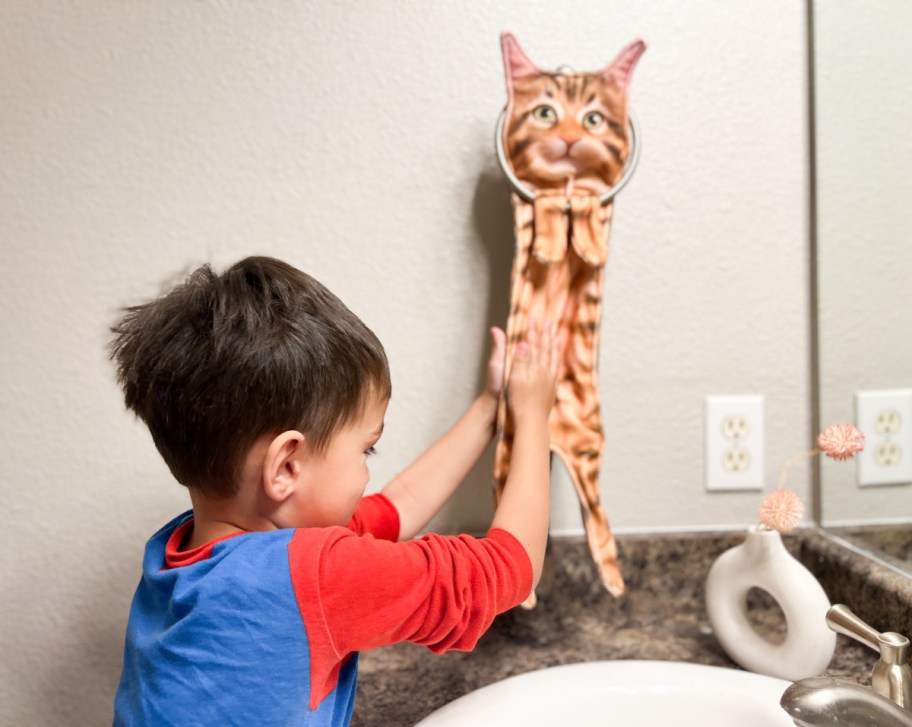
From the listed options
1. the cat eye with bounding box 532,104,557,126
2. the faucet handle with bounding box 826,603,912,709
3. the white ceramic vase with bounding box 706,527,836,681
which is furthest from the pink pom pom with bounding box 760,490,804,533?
the cat eye with bounding box 532,104,557,126

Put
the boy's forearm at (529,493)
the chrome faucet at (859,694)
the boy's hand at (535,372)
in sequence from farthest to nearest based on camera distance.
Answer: the boy's hand at (535,372)
the boy's forearm at (529,493)
the chrome faucet at (859,694)

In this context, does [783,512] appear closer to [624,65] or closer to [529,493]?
[529,493]

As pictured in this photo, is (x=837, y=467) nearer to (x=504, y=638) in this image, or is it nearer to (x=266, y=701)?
(x=504, y=638)

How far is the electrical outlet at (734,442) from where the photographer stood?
3.59ft

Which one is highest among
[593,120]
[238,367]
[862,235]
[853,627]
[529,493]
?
[593,120]

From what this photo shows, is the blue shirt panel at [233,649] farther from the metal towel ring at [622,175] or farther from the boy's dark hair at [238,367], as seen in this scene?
the metal towel ring at [622,175]

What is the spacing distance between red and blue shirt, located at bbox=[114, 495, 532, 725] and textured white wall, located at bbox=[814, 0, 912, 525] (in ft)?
2.02

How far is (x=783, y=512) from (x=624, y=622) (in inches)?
12.5

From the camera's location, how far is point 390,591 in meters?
0.67

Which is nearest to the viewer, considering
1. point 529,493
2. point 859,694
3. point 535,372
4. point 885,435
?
point 859,694

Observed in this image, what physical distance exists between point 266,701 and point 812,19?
43.3 inches

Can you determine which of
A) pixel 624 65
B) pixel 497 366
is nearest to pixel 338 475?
pixel 497 366

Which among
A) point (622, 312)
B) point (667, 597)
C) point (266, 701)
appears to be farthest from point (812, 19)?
point (266, 701)

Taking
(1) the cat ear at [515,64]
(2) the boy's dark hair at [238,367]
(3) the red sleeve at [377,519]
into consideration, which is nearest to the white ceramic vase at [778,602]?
(3) the red sleeve at [377,519]
